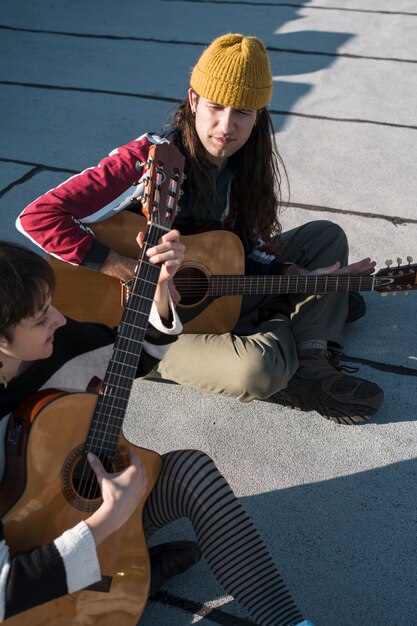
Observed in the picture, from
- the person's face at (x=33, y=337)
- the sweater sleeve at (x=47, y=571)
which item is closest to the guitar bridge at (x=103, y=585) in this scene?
the sweater sleeve at (x=47, y=571)

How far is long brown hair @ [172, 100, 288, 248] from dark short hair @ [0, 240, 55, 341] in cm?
99

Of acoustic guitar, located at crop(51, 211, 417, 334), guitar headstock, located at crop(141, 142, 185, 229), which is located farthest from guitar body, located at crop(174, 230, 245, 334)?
guitar headstock, located at crop(141, 142, 185, 229)

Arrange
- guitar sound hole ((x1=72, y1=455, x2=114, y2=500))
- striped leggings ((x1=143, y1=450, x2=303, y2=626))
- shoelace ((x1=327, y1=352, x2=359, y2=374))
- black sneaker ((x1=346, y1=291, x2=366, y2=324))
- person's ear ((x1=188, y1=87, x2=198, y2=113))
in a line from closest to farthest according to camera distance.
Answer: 1. guitar sound hole ((x1=72, y1=455, x2=114, y2=500))
2. striped leggings ((x1=143, y1=450, x2=303, y2=626))
3. person's ear ((x1=188, y1=87, x2=198, y2=113))
4. shoelace ((x1=327, y1=352, x2=359, y2=374))
5. black sneaker ((x1=346, y1=291, x2=366, y2=324))

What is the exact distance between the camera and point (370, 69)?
5.02 metres

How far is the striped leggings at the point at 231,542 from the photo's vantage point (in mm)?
1774

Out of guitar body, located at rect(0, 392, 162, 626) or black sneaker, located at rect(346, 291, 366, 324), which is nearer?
guitar body, located at rect(0, 392, 162, 626)

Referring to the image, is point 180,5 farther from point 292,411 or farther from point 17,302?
point 17,302

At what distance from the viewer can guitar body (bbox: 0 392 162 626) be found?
5.15 feet

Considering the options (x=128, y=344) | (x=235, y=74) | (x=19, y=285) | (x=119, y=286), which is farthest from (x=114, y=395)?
(x=235, y=74)

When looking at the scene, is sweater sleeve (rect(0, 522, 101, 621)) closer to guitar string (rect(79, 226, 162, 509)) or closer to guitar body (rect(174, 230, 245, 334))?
guitar string (rect(79, 226, 162, 509))

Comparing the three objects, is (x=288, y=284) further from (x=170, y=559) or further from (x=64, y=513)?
(x=64, y=513)

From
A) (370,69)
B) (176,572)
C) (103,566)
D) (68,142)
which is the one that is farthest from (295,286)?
(370,69)

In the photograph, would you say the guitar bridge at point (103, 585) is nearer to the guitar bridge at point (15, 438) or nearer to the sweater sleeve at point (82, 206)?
the guitar bridge at point (15, 438)

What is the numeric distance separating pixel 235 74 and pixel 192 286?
669 millimetres
